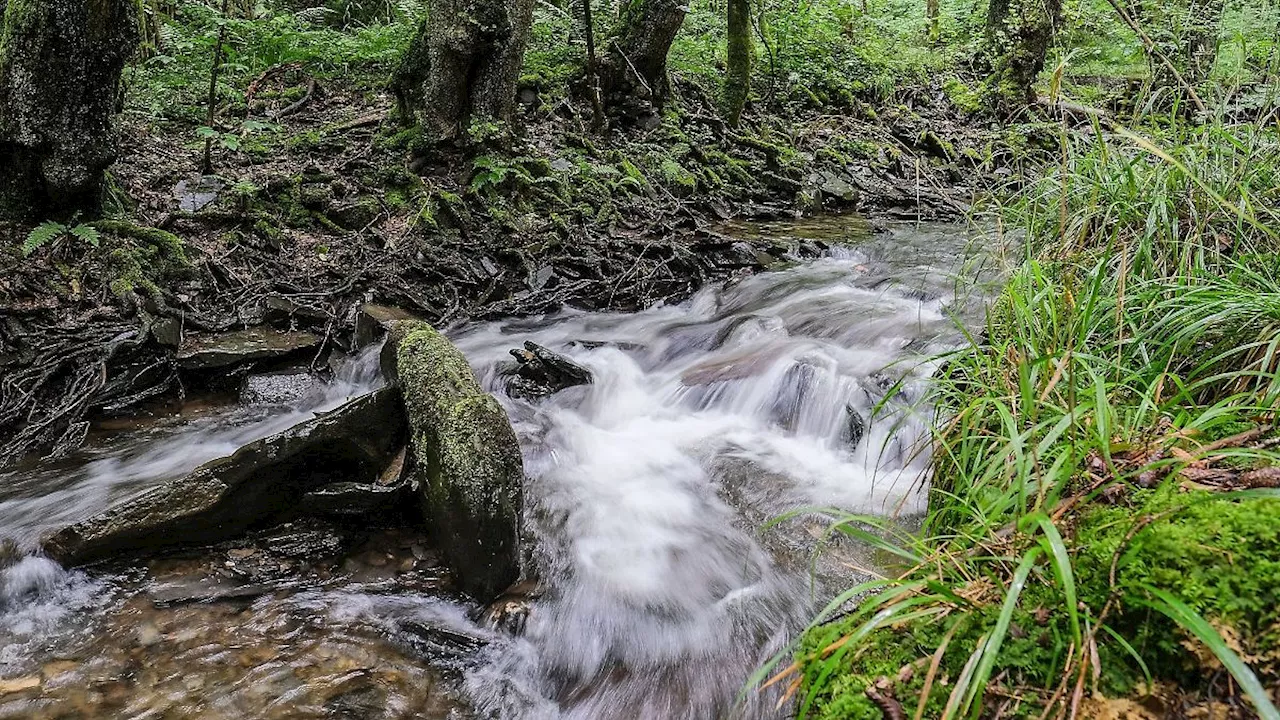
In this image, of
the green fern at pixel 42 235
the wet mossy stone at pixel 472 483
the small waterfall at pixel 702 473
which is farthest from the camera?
the green fern at pixel 42 235

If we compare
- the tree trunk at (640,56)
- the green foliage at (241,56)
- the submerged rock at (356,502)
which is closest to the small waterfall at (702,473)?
the submerged rock at (356,502)

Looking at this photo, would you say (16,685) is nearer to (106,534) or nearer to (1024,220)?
(106,534)

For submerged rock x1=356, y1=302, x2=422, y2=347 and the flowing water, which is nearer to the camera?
the flowing water

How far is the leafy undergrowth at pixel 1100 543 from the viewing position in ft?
4.39

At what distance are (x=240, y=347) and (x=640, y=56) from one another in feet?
22.8

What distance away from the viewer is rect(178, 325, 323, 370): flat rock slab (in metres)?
4.86

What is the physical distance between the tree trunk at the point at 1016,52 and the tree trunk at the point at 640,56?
696 centimetres

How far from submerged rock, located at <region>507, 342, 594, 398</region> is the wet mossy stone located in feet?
5.16

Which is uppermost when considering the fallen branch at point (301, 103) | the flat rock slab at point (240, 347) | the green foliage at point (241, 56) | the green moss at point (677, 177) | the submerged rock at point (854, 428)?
the green foliage at point (241, 56)

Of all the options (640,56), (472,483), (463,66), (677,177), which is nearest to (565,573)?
(472,483)

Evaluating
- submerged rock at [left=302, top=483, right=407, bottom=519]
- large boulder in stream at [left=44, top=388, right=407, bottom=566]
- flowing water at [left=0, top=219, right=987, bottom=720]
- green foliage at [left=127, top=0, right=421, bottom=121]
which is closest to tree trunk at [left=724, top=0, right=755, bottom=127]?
green foliage at [left=127, top=0, right=421, bottom=121]

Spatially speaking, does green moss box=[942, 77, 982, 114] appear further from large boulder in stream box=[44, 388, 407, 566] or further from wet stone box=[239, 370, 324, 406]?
large boulder in stream box=[44, 388, 407, 566]

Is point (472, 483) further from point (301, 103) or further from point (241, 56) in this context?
point (241, 56)

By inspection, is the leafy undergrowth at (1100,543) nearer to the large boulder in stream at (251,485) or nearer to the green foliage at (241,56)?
the large boulder in stream at (251,485)
